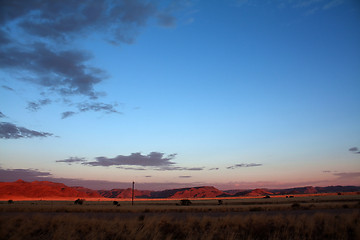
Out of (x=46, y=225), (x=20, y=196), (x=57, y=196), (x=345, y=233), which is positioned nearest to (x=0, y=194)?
(x=20, y=196)

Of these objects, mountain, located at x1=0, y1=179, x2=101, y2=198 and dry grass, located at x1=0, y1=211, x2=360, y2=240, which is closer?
dry grass, located at x1=0, y1=211, x2=360, y2=240

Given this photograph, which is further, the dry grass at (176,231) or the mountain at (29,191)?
the mountain at (29,191)

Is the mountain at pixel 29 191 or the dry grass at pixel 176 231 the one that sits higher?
the dry grass at pixel 176 231

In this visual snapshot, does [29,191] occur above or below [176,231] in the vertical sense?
below

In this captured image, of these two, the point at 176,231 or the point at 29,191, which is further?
the point at 29,191

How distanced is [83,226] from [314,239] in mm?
9786

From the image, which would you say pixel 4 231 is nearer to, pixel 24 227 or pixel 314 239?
pixel 24 227

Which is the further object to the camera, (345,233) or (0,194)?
(0,194)

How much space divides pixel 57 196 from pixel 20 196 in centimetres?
1996

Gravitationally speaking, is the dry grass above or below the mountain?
above

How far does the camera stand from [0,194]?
14350 centimetres

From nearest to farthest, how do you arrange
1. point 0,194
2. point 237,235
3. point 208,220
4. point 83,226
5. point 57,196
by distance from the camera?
point 237,235, point 83,226, point 208,220, point 0,194, point 57,196

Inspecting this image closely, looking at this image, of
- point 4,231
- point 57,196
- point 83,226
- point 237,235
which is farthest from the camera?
point 57,196

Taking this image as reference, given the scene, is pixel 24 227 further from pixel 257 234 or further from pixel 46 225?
pixel 257 234
